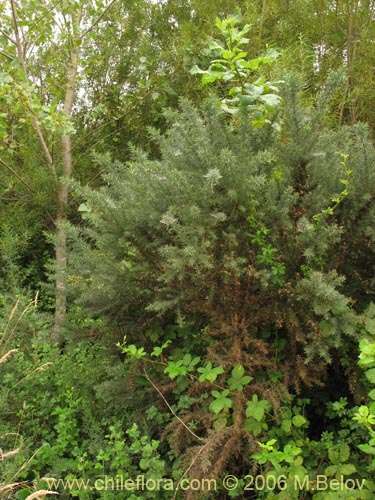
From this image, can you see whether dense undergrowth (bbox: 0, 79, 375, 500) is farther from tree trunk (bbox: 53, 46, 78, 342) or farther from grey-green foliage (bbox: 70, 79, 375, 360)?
tree trunk (bbox: 53, 46, 78, 342)

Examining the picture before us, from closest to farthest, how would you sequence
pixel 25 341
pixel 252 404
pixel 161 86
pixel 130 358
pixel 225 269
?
pixel 252 404, pixel 225 269, pixel 130 358, pixel 25 341, pixel 161 86

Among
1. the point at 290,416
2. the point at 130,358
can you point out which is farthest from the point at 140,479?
the point at 290,416

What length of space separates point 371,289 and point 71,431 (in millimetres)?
1714

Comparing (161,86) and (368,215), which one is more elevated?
(161,86)

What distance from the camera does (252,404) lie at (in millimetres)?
1943

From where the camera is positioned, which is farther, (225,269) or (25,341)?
(25,341)

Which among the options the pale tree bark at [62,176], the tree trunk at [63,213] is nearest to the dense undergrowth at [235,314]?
the pale tree bark at [62,176]

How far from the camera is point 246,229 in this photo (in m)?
2.15

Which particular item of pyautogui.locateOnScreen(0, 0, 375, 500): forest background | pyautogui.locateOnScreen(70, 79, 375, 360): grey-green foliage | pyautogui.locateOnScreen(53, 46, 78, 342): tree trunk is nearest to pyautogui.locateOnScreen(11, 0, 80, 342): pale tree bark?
pyautogui.locateOnScreen(53, 46, 78, 342): tree trunk

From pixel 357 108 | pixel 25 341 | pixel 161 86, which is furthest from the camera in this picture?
pixel 161 86

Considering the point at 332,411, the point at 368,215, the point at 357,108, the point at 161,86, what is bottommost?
the point at 332,411

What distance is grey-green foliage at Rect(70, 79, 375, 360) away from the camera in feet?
6.66

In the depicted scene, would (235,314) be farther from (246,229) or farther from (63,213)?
(63,213)

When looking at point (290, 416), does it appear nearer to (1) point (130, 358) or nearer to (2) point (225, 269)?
(2) point (225, 269)
